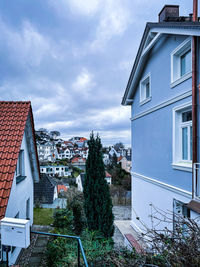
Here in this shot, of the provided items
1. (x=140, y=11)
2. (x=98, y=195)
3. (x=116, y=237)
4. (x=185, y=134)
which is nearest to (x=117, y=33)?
(x=140, y=11)

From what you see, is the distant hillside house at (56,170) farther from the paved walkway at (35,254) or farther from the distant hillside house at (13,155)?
the distant hillside house at (13,155)

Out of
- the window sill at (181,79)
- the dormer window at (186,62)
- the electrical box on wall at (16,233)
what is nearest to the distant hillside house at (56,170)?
the window sill at (181,79)

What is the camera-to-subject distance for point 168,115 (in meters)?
6.17

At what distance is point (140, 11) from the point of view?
8.04 meters

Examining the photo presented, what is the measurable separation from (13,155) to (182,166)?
466 centimetres

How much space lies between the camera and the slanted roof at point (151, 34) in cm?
477

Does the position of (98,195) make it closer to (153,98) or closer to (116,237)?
(116,237)

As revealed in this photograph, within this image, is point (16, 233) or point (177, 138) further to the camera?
point (177, 138)

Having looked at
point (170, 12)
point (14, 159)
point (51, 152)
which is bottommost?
point (51, 152)

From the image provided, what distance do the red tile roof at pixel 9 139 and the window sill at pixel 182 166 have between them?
457cm

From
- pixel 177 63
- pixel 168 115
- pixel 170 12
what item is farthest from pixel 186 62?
pixel 170 12

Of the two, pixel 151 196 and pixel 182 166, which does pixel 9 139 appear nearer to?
pixel 182 166

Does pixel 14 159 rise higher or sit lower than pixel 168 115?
lower

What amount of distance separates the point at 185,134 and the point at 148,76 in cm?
343
